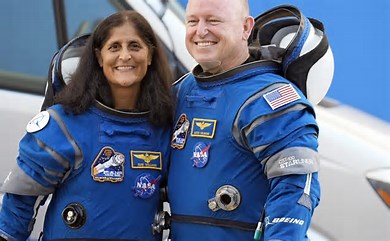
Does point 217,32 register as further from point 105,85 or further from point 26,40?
point 26,40

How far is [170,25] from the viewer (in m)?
4.06

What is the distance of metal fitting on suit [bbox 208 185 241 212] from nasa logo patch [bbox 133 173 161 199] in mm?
305

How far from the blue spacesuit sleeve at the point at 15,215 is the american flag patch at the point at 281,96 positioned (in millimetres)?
908

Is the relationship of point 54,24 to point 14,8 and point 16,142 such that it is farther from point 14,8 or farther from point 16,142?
point 16,142

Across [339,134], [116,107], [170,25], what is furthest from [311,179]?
[170,25]

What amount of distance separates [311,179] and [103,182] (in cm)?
72

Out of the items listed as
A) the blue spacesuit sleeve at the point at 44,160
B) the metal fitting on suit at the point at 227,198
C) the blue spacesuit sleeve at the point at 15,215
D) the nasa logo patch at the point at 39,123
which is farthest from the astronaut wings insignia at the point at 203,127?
the blue spacesuit sleeve at the point at 15,215

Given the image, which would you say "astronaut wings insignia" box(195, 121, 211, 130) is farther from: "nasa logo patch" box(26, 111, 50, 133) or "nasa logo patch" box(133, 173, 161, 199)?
"nasa logo patch" box(26, 111, 50, 133)

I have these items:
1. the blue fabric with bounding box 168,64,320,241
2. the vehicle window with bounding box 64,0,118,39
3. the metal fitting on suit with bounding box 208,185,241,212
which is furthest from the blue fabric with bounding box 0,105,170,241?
the vehicle window with bounding box 64,0,118,39

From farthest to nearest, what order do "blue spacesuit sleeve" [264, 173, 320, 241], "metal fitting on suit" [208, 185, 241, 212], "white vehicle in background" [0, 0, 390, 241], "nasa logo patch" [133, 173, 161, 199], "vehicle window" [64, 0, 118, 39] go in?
"vehicle window" [64, 0, 118, 39]
"white vehicle in background" [0, 0, 390, 241]
"nasa logo patch" [133, 173, 161, 199]
"metal fitting on suit" [208, 185, 241, 212]
"blue spacesuit sleeve" [264, 173, 320, 241]

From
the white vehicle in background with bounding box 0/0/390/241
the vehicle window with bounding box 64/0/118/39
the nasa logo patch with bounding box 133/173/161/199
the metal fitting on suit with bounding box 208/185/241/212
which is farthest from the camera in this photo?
the vehicle window with bounding box 64/0/118/39

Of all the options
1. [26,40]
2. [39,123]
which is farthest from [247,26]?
[26,40]

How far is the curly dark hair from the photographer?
2.91 m

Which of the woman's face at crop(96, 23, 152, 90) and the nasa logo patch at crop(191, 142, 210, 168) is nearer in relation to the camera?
the nasa logo patch at crop(191, 142, 210, 168)
